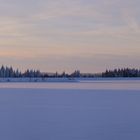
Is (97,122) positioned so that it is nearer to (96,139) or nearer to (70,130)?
(70,130)

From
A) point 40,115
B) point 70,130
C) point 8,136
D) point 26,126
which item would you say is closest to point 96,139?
point 70,130

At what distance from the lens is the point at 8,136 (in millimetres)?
7641

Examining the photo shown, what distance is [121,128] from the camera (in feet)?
27.9

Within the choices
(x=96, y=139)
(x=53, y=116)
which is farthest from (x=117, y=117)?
(x=96, y=139)

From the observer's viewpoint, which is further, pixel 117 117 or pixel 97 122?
pixel 117 117

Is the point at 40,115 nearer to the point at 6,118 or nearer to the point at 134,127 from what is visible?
the point at 6,118

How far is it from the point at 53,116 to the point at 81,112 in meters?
1.17

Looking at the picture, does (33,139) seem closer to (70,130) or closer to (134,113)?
(70,130)

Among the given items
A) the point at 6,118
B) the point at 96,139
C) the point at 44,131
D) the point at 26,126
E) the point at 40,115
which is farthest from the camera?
the point at 40,115

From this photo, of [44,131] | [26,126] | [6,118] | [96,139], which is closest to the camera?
[96,139]

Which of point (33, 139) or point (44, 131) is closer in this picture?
point (33, 139)

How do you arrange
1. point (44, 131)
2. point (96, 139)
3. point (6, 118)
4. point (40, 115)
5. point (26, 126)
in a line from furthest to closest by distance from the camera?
point (40, 115) < point (6, 118) < point (26, 126) < point (44, 131) < point (96, 139)

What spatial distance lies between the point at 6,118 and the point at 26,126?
1402mm

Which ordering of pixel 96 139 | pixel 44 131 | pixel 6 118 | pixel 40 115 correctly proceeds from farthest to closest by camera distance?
pixel 40 115, pixel 6 118, pixel 44 131, pixel 96 139
